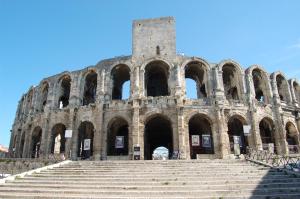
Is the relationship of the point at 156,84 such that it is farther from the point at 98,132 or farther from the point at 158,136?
the point at 98,132

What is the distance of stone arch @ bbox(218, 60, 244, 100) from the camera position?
79.6 ft

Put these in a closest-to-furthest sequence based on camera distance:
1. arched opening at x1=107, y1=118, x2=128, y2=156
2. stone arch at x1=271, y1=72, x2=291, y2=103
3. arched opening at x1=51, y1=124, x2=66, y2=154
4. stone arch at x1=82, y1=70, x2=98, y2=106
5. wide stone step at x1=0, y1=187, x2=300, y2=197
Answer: wide stone step at x1=0, y1=187, x2=300, y2=197
arched opening at x1=107, y1=118, x2=128, y2=156
stone arch at x1=271, y1=72, x2=291, y2=103
stone arch at x1=82, y1=70, x2=98, y2=106
arched opening at x1=51, y1=124, x2=66, y2=154

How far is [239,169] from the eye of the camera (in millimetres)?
13492

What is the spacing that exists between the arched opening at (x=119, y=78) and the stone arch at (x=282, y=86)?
15309 mm

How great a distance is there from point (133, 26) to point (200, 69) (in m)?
8.86

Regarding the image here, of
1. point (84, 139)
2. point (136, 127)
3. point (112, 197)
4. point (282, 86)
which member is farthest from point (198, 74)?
point (112, 197)

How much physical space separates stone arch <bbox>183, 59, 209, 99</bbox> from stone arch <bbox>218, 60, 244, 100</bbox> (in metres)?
1.55

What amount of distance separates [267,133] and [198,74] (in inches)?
365

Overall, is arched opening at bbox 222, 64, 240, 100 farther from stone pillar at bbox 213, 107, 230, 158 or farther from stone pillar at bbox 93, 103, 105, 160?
stone pillar at bbox 93, 103, 105, 160

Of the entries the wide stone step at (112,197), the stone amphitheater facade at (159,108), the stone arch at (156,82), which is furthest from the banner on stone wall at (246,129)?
the wide stone step at (112,197)

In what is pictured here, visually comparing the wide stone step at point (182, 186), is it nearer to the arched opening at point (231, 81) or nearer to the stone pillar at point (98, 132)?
the stone pillar at point (98, 132)

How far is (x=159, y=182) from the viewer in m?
11.1

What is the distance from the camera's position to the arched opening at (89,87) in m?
26.8

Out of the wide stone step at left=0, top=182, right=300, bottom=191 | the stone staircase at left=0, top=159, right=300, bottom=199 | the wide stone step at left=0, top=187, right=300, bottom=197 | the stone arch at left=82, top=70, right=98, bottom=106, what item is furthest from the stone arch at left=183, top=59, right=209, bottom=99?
the wide stone step at left=0, top=187, right=300, bottom=197
